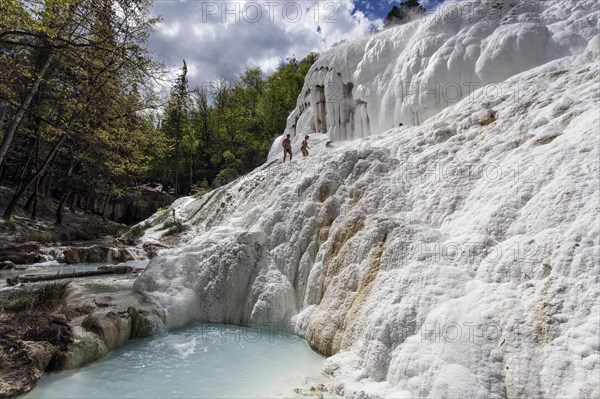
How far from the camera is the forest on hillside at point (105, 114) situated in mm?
7547

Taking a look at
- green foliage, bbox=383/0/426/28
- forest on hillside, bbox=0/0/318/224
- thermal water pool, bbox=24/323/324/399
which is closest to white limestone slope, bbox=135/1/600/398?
thermal water pool, bbox=24/323/324/399

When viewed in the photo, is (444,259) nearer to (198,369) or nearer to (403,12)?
(198,369)

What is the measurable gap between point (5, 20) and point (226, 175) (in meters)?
22.8

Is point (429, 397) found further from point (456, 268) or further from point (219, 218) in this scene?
point (219, 218)

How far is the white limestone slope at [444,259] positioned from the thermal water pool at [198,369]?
384 millimetres

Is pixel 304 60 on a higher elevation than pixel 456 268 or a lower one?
higher

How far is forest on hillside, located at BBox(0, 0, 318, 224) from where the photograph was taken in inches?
297

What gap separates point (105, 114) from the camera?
1008cm

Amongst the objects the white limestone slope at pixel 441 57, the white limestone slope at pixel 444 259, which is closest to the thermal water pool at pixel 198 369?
the white limestone slope at pixel 444 259

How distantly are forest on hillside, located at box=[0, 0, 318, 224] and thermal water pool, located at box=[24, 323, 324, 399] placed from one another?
4.29m

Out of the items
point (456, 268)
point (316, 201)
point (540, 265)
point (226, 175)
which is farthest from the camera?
point (226, 175)

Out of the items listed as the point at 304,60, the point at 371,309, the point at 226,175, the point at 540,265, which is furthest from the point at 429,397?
the point at 304,60

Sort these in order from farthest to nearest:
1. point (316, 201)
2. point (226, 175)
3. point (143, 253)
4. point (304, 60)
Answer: point (304, 60) → point (226, 175) → point (143, 253) → point (316, 201)

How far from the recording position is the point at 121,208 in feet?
96.1
